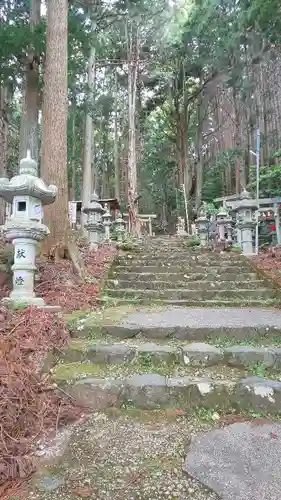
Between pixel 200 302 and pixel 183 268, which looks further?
pixel 183 268

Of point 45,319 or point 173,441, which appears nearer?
point 173,441

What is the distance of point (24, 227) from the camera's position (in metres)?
3.21

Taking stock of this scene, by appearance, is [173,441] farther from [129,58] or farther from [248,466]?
[129,58]

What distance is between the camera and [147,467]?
1.62 meters

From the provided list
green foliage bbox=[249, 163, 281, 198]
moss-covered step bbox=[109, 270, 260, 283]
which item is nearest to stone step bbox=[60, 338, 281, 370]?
moss-covered step bbox=[109, 270, 260, 283]

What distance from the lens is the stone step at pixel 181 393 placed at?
2.11 meters

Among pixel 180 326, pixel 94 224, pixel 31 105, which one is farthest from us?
pixel 31 105

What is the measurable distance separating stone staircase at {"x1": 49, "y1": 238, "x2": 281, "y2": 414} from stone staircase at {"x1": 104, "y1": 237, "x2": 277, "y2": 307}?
13 mm

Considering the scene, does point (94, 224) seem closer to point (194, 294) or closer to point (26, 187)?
point (194, 294)

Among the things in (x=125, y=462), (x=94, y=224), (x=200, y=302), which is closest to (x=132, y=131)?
(x=94, y=224)

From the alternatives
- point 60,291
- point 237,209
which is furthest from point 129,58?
point 60,291

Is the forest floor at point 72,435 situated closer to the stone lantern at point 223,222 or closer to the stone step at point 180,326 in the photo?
the stone step at point 180,326

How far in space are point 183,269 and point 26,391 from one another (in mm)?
3622

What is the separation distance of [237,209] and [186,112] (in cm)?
1402
